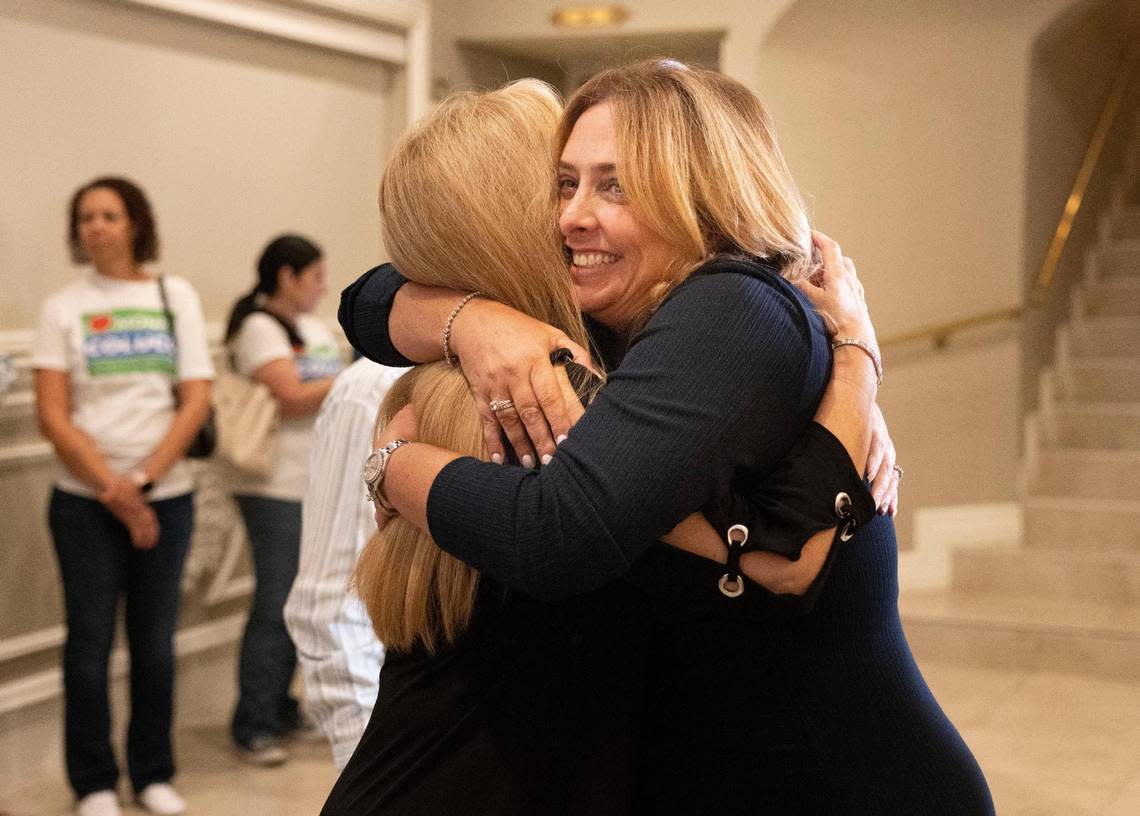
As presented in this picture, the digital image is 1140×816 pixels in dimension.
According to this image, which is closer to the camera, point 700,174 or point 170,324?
point 700,174

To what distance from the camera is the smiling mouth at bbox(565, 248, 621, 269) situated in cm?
132

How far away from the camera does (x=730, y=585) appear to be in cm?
121

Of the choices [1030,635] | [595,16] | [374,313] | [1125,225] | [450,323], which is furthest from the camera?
[1125,225]

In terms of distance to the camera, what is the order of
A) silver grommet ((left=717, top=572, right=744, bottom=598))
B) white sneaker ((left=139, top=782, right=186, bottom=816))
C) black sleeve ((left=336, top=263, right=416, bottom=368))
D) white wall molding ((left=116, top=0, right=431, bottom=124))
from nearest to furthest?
1. silver grommet ((left=717, top=572, right=744, bottom=598))
2. black sleeve ((left=336, top=263, right=416, bottom=368))
3. white sneaker ((left=139, top=782, right=186, bottom=816))
4. white wall molding ((left=116, top=0, right=431, bottom=124))

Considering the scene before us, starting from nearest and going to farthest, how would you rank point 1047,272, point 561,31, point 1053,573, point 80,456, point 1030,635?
point 80,456 → point 1030,635 → point 1053,573 → point 561,31 → point 1047,272

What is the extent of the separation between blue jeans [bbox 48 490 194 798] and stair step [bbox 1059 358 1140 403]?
197 inches

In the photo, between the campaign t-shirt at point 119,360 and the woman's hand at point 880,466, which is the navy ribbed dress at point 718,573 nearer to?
the woman's hand at point 880,466

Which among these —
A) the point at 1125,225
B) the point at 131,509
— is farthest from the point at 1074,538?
the point at 131,509

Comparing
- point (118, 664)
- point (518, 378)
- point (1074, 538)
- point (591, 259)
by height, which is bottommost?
point (118, 664)

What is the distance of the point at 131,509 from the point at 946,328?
4.19m

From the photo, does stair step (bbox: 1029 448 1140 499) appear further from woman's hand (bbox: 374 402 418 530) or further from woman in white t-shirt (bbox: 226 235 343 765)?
woman's hand (bbox: 374 402 418 530)

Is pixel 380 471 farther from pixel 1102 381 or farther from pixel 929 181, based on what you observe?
pixel 1102 381

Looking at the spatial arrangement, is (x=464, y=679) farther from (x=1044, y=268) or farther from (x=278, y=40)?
(x=1044, y=268)

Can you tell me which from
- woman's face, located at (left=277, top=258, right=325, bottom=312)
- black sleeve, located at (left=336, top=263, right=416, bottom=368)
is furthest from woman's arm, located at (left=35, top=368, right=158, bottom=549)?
black sleeve, located at (left=336, top=263, right=416, bottom=368)
